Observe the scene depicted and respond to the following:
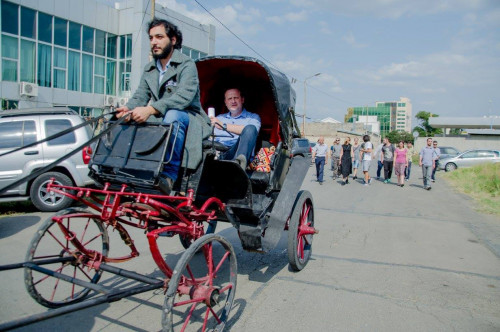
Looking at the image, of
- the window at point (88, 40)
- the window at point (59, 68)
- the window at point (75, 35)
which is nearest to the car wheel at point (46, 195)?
the window at point (59, 68)

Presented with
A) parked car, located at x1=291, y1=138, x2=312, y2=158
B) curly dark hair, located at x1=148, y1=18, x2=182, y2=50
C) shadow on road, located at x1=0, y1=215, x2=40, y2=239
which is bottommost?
shadow on road, located at x1=0, y1=215, x2=40, y2=239

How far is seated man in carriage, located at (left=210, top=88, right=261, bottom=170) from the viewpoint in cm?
479

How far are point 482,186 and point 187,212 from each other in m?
14.8

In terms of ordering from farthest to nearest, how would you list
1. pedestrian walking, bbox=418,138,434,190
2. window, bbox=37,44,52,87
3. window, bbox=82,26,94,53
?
window, bbox=82,26,94,53, window, bbox=37,44,52,87, pedestrian walking, bbox=418,138,434,190

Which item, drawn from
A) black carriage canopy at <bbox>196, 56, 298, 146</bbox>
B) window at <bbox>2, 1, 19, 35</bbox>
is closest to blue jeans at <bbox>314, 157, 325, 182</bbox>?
black carriage canopy at <bbox>196, 56, 298, 146</bbox>

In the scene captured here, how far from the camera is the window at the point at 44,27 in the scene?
21.9 metres

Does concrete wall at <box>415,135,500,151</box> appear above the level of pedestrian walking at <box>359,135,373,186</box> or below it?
above

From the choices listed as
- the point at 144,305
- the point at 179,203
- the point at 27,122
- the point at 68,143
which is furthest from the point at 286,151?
the point at 27,122

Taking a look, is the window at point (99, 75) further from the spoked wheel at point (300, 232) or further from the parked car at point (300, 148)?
the spoked wheel at point (300, 232)

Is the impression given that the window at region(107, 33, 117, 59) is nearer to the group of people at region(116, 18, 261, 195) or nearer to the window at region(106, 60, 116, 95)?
the window at region(106, 60, 116, 95)

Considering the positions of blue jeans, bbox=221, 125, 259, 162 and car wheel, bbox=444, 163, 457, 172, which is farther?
car wheel, bbox=444, 163, 457, 172

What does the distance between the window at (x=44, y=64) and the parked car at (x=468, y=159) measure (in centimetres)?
2421

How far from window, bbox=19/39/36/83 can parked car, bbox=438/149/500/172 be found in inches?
976

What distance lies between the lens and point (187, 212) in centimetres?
378
